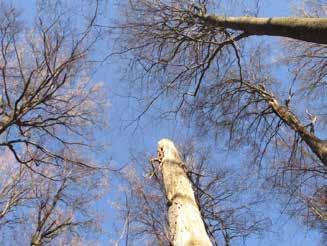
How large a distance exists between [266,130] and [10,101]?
14.7 feet

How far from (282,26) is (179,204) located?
7.13 ft

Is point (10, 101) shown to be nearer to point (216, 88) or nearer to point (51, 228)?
point (216, 88)

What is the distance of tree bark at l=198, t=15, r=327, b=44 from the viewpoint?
4.36 metres

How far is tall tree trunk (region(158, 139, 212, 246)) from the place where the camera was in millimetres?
→ 4379

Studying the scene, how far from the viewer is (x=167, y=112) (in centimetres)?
738

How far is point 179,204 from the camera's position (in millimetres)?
5023

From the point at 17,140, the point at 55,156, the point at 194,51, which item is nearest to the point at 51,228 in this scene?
the point at 55,156

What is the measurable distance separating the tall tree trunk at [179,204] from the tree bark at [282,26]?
1.83 metres

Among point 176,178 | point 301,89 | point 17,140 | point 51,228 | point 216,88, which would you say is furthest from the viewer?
point 51,228

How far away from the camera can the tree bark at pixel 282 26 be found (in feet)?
14.3

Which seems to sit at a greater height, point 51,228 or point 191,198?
point 51,228

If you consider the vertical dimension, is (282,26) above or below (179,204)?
above

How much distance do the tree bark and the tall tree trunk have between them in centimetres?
183

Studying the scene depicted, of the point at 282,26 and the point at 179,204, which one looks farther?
the point at 179,204
